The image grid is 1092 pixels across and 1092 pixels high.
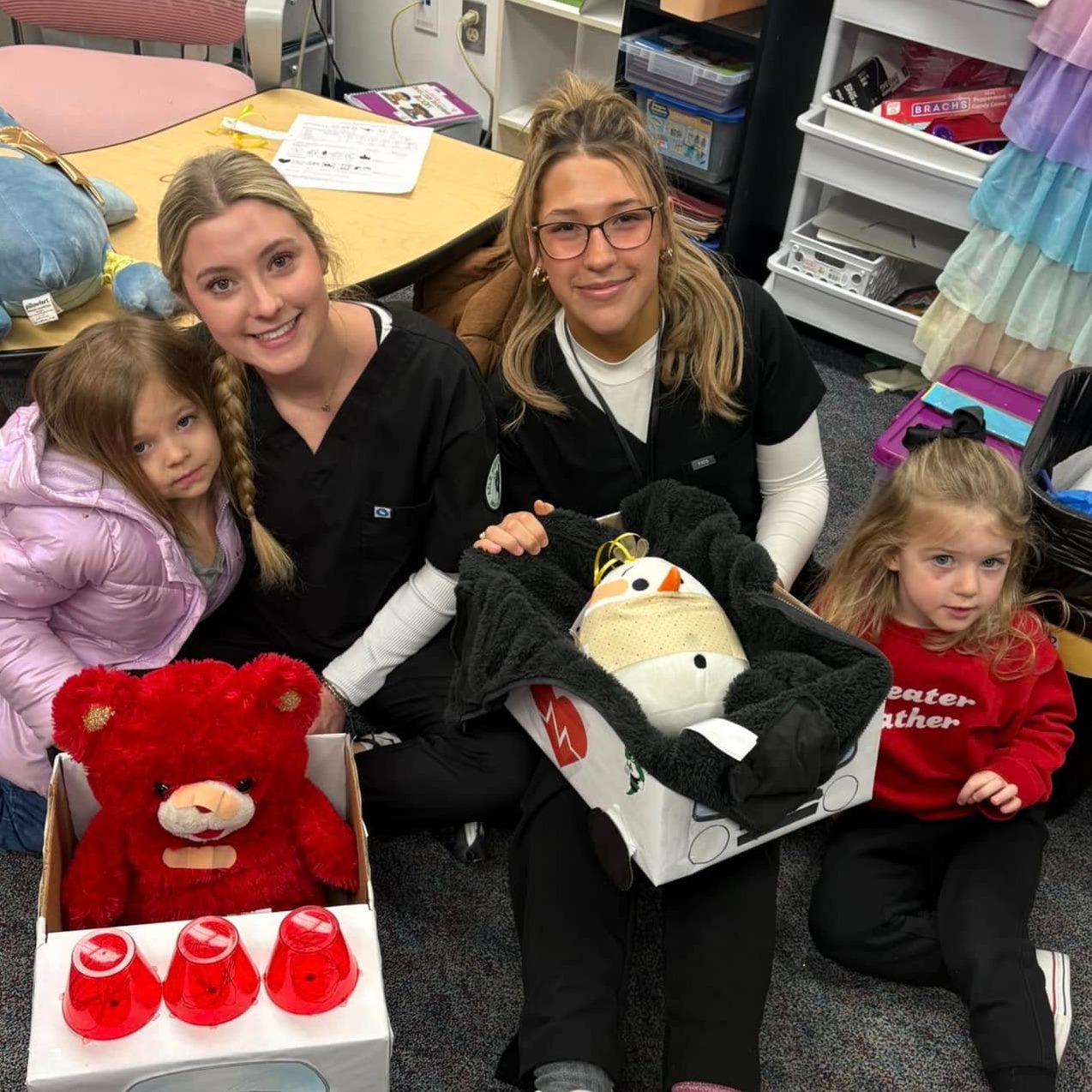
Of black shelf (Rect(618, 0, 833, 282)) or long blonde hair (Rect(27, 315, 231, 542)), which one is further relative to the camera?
black shelf (Rect(618, 0, 833, 282))

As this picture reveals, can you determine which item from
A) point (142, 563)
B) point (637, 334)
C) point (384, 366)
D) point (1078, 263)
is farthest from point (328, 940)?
point (1078, 263)

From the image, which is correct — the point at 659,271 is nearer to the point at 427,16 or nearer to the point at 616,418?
the point at 616,418

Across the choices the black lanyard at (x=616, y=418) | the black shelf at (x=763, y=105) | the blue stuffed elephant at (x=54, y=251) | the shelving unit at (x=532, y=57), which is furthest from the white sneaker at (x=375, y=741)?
the shelving unit at (x=532, y=57)

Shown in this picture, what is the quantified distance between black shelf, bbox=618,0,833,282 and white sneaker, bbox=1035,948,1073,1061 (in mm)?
1636

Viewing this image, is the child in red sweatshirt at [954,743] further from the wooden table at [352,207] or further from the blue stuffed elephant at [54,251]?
the blue stuffed elephant at [54,251]

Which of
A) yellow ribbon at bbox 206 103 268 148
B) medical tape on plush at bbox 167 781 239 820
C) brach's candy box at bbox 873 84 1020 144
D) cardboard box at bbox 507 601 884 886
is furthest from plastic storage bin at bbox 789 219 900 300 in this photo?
medical tape on plush at bbox 167 781 239 820

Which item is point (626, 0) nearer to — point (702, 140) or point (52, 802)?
point (702, 140)

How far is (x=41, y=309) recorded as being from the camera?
134 cm

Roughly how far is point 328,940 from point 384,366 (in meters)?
0.65

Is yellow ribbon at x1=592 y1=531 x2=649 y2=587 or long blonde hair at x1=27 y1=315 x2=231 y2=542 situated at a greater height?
long blonde hair at x1=27 y1=315 x2=231 y2=542

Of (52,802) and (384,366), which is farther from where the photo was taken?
(384,366)

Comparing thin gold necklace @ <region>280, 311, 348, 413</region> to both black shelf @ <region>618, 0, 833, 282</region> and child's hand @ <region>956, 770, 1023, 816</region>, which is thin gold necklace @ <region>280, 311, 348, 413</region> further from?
black shelf @ <region>618, 0, 833, 282</region>

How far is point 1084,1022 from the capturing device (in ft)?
4.18

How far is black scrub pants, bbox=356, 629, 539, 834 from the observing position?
1317 mm
